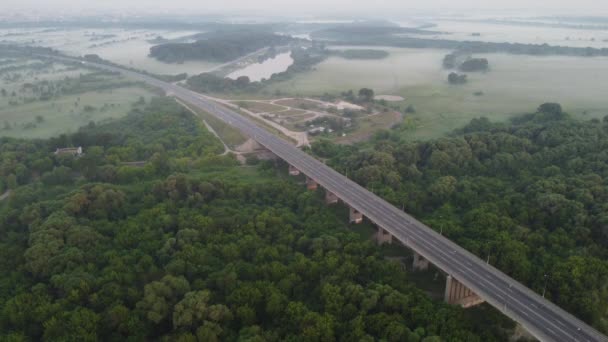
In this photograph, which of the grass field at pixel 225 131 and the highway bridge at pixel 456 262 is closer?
the highway bridge at pixel 456 262

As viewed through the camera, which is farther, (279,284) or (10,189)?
(10,189)

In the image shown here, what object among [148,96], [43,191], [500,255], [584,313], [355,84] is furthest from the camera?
[355,84]

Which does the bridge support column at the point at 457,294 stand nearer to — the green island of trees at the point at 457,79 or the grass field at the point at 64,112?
Answer: the grass field at the point at 64,112

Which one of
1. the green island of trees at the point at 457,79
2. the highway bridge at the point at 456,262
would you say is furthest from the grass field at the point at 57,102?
the green island of trees at the point at 457,79

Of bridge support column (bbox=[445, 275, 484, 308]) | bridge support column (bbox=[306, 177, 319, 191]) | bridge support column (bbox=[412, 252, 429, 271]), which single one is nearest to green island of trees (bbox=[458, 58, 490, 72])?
bridge support column (bbox=[306, 177, 319, 191])

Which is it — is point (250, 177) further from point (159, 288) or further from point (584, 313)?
point (584, 313)

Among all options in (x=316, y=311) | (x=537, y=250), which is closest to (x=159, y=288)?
(x=316, y=311)
